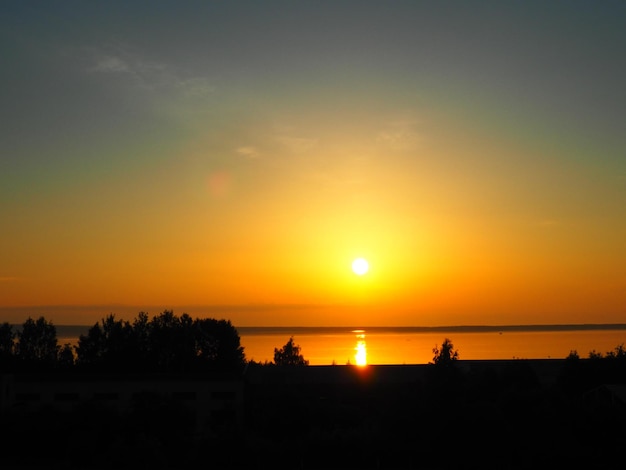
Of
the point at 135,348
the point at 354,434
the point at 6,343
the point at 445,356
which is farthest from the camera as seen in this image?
the point at 6,343

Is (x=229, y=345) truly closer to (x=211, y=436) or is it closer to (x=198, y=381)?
(x=198, y=381)

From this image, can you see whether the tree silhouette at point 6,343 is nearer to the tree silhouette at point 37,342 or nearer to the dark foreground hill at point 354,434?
the tree silhouette at point 37,342

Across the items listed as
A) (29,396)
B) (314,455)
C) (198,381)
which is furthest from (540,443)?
(29,396)

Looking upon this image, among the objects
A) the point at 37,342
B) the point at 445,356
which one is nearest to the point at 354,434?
the point at 445,356

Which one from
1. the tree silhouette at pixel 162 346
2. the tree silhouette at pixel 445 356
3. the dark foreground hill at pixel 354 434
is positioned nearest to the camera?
the dark foreground hill at pixel 354 434

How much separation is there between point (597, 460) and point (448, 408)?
17.6 feet

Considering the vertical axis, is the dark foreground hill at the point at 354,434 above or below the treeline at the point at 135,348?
below

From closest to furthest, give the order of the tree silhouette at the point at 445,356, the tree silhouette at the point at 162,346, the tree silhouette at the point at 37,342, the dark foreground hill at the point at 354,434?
the dark foreground hill at the point at 354,434
the tree silhouette at the point at 445,356
the tree silhouette at the point at 162,346
the tree silhouette at the point at 37,342

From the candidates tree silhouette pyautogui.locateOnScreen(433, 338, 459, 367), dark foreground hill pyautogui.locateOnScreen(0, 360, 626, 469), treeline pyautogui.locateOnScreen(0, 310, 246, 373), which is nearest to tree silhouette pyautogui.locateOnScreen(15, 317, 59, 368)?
treeline pyautogui.locateOnScreen(0, 310, 246, 373)

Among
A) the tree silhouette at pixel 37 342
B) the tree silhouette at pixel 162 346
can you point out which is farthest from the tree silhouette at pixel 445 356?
the tree silhouette at pixel 37 342

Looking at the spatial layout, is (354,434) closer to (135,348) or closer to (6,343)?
(135,348)

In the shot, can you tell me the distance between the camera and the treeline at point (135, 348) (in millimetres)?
54094

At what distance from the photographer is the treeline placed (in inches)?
2130

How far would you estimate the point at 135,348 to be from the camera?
5484 centimetres
